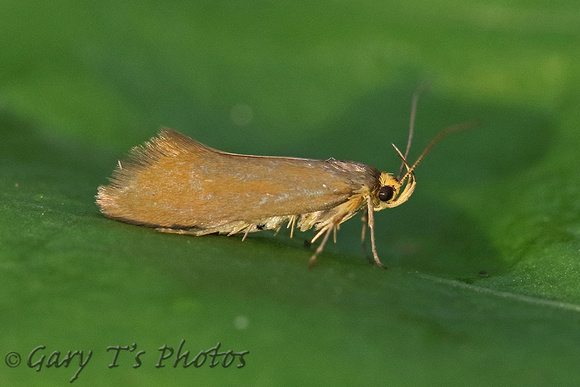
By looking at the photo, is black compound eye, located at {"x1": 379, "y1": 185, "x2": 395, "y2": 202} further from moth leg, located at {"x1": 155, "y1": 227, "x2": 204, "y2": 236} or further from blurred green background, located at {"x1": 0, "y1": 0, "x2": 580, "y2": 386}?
moth leg, located at {"x1": 155, "y1": 227, "x2": 204, "y2": 236}

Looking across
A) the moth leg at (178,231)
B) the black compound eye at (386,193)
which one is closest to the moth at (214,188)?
the moth leg at (178,231)

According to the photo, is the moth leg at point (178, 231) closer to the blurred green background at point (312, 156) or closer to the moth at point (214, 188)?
the moth at point (214, 188)

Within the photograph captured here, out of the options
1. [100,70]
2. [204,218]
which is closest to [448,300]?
[204,218]

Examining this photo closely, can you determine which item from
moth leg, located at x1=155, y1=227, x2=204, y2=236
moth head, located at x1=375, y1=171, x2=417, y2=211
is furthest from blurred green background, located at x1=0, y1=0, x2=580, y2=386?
moth head, located at x1=375, y1=171, x2=417, y2=211

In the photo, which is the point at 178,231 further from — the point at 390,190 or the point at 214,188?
the point at 390,190

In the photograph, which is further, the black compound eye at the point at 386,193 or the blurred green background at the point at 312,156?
the black compound eye at the point at 386,193

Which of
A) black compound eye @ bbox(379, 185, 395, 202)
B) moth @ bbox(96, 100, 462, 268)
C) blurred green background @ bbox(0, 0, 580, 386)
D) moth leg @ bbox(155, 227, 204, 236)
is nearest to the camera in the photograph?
blurred green background @ bbox(0, 0, 580, 386)
